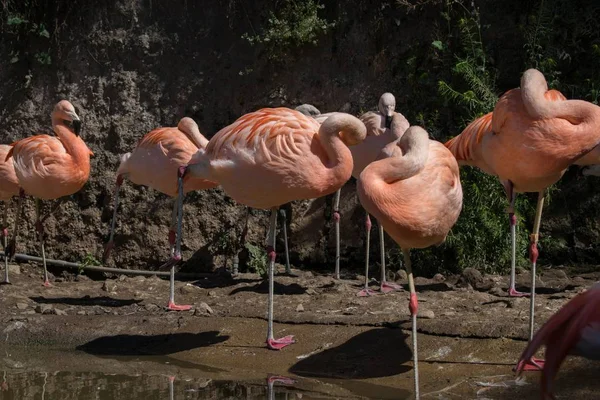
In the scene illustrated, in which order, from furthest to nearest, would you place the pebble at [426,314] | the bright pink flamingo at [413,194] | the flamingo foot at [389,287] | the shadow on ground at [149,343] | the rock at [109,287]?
1. the rock at [109,287]
2. the flamingo foot at [389,287]
3. the shadow on ground at [149,343]
4. the pebble at [426,314]
5. the bright pink flamingo at [413,194]

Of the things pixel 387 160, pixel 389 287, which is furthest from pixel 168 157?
pixel 387 160

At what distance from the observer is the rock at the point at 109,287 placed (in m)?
6.73

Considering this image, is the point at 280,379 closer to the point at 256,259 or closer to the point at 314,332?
the point at 314,332

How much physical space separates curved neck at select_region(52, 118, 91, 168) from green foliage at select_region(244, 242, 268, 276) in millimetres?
1446

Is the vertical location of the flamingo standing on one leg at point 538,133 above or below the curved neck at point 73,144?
below

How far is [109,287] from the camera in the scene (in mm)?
6801

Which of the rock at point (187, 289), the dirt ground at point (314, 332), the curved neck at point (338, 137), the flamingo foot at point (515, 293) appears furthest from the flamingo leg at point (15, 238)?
the flamingo foot at point (515, 293)

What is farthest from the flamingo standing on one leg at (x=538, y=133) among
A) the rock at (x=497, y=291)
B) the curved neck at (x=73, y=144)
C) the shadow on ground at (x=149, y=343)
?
the curved neck at (x=73, y=144)

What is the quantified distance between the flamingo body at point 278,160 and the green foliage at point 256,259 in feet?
7.16

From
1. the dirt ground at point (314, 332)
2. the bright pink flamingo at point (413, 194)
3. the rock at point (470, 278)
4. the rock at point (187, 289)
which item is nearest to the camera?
the bright pink flamingo at point (413, 194)

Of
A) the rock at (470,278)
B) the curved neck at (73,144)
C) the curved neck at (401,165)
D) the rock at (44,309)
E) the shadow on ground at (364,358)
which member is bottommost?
the shadow on ground at (364,358)

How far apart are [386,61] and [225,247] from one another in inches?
78.0

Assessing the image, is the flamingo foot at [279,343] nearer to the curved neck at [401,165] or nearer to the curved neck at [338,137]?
the curved neck at [338,137]

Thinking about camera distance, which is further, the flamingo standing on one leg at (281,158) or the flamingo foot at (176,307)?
the flamingo foot at (176,307)
